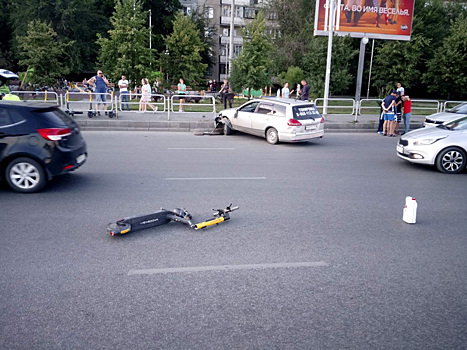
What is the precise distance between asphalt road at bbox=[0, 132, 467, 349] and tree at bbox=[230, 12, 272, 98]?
62.9 ft

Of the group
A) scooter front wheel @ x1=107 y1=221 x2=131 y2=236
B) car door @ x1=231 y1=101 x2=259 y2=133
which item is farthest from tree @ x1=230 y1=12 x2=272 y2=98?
scooter front wheel @ x1=107 y1=221 x2=131 y2=236

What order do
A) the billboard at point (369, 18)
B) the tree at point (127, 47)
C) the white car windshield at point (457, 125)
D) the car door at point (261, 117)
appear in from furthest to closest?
the tree at point (127, 47) → the billboard at point (369, 18) → the car door at point (261, 117) → the white car windshield at point (457, 125)

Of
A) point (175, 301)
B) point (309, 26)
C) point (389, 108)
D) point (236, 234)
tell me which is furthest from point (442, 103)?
point (309, 26)

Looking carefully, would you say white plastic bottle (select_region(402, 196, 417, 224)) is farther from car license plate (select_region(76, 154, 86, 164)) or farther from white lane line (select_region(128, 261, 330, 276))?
car license plate (select_region(76, 154, 86, 164))

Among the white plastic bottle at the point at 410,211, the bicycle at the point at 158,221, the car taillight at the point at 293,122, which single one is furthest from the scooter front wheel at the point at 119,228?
the car taillight at the point at 293,122

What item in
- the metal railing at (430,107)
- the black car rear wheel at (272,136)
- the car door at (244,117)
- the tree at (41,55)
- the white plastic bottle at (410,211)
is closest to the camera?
the white plastic bottle at (410,211)

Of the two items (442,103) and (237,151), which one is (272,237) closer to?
(237,151)

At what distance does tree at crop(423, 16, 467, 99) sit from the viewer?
37281mm

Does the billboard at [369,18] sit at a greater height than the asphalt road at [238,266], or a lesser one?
greater

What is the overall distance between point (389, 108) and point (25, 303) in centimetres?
1641

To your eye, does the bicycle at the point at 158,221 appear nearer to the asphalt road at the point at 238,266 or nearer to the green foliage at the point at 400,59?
the asphalt road at the point at 238,266

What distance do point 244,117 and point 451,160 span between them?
7632 mm

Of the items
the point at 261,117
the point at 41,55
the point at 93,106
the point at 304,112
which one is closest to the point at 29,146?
the point at 261,117

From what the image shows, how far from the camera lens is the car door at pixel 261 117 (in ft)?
50.5
